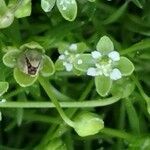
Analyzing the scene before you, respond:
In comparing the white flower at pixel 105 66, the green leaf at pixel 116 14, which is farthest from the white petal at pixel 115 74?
the green leaf at pixel 116 14

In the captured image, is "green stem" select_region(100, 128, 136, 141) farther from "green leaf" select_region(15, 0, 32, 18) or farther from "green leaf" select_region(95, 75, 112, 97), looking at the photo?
"green leaf" select_region(15, 0, 32, 18)

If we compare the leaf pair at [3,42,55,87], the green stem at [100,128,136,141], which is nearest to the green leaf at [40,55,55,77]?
the leaf pair at [3,42,55,87]

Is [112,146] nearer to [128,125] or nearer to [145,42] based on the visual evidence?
[128,125]

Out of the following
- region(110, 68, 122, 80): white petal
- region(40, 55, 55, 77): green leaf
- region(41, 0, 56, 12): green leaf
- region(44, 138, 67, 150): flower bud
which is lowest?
region(44, 138, 67, 150): flower bud

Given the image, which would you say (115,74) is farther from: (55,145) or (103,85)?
(55,145)

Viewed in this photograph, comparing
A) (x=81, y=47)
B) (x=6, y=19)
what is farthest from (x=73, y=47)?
(x=6, y=19)

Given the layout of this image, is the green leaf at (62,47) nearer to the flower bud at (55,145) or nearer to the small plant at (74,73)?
the small plant at (74,73)
